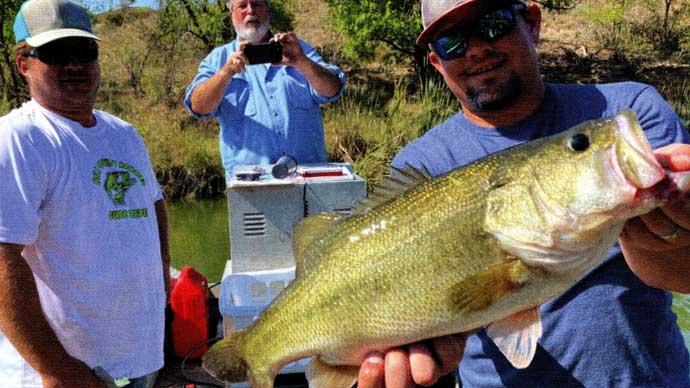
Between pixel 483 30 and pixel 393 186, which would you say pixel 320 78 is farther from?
pixel 393 186

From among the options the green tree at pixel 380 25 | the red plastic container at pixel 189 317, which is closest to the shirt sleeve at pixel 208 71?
the red plastic container at pixel 189 317

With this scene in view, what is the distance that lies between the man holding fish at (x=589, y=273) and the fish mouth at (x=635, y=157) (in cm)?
6

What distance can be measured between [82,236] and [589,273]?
195cm

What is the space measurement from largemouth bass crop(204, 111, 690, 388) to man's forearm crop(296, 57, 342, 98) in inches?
98.5

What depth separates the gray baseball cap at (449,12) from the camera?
2.13 m

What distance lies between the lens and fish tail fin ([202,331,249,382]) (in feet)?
6.69

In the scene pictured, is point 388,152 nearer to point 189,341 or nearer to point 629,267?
point 189,341

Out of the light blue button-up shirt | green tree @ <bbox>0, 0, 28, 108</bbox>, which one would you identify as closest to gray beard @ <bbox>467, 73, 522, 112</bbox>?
the light blue button-up shirt

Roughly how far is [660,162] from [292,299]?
40.7 inches

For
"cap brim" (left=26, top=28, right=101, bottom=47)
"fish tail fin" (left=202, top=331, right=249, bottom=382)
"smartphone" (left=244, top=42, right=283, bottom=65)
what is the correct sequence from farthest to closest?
"smartphone" (left=244, top=42, right=283, bottom=65) → "cap brim" (left=26, top=28, right=101, bottom=47) → "fish tail fin" (left=202, top=331, right=249, bottom=382)

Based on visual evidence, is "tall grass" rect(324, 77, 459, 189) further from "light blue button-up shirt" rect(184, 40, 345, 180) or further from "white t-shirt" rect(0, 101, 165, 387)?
"white t-shirt" rect(0, 101, 165, 387)

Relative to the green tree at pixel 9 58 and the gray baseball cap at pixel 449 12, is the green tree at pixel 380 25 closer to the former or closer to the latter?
the green tree at pixel 9 58

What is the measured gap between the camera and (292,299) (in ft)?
6.10

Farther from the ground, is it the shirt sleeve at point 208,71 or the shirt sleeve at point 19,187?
the shirt sleeve at point 19,187
